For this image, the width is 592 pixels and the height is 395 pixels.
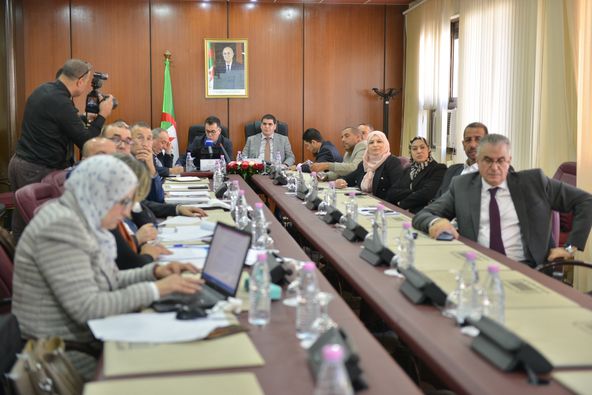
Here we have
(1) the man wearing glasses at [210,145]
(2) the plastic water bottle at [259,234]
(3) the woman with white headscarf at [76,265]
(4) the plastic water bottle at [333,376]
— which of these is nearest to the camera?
(4) the plastic water bottle at [333,376]

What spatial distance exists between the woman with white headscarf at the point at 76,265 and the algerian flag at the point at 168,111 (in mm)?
7340

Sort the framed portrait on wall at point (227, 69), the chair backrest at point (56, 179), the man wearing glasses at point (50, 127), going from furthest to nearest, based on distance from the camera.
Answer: the framed portrait on wall at point (227, 69)
the man wearing glasses at point (50, 127)
the chair backrest at point (56, 179)

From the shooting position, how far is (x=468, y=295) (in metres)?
2.14

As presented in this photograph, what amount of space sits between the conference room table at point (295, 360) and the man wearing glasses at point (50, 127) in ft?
10.6

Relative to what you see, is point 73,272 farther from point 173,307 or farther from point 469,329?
Result: point 469,329

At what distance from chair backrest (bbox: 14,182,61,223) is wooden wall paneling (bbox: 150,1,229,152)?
6.00m

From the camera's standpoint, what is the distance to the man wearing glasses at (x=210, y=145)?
794 cm

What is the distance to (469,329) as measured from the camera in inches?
78.2

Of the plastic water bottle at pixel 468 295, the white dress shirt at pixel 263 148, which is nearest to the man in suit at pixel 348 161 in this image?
the white dress shirt at pixel 263 148

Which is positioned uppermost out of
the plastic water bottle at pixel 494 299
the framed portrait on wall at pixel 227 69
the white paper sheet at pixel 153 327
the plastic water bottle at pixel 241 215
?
the framed portrait on wall at pixel 227 69

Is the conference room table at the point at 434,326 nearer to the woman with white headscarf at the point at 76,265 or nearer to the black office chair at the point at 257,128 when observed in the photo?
the woman with white headscarf at the point at 76,265

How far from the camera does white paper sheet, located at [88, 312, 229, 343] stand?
6.15 feet

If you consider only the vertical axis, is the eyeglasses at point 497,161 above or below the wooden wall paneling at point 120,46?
below

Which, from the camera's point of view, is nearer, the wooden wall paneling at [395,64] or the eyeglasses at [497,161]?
the eyeglasses at [497,161]
